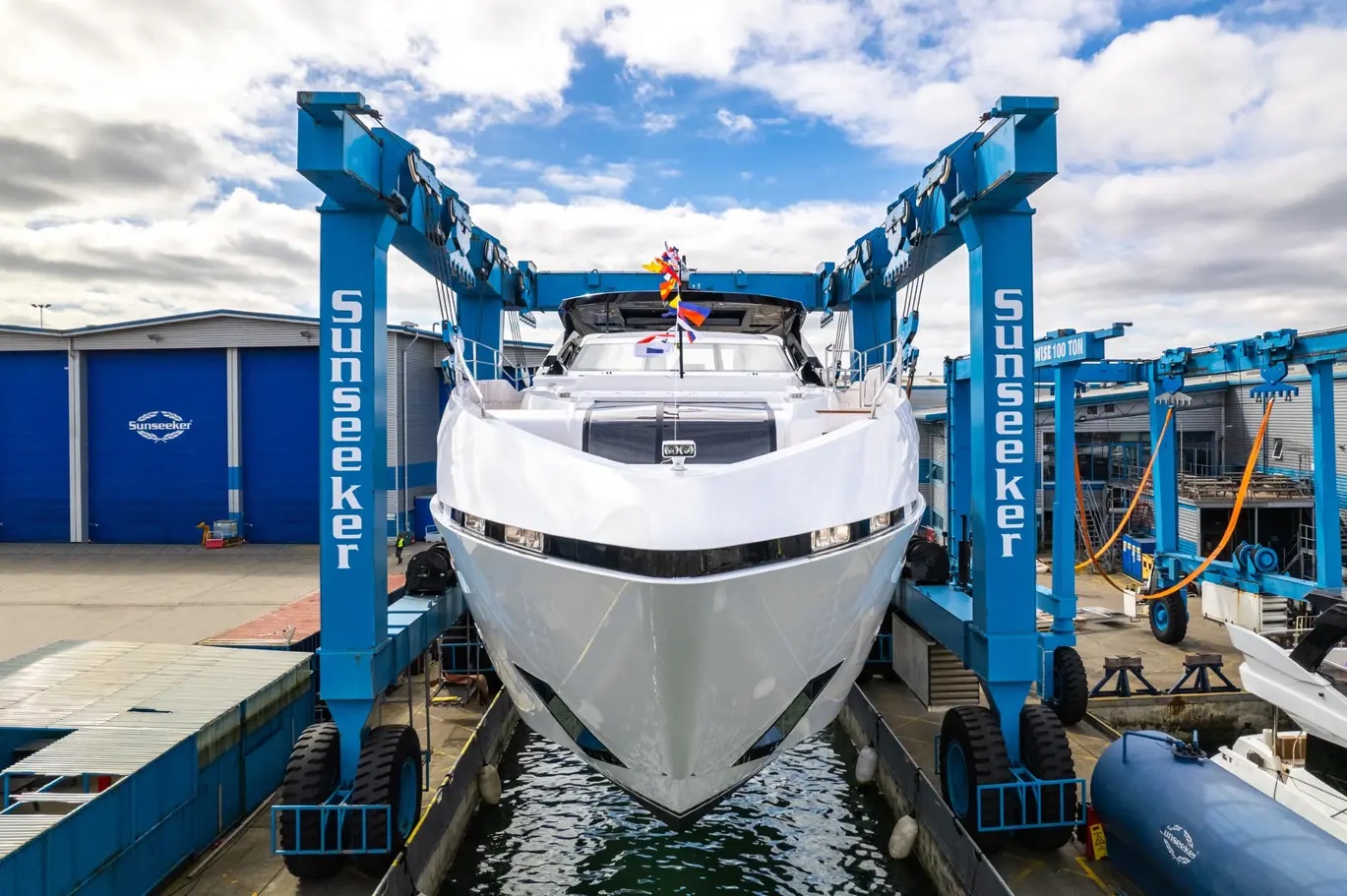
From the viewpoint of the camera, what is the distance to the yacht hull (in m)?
3.60

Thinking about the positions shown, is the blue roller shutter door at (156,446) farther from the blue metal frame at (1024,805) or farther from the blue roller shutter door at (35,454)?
the blue metal frame at (1024,805)

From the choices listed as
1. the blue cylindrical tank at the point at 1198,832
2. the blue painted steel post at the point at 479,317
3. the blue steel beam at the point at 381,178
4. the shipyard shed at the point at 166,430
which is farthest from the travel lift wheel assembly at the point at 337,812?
the shipyard shed at the point at 166,430

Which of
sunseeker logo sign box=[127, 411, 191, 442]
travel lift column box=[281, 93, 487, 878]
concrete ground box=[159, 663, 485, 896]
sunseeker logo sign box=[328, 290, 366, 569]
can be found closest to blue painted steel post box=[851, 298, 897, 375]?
travel lift column box=[281, 93, 487, 878]

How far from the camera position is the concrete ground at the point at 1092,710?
17.3ft

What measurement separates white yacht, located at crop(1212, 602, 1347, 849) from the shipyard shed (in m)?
18.4

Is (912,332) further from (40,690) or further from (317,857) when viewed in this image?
(40,690)

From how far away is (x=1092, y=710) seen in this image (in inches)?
346

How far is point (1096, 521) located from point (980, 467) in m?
17.9

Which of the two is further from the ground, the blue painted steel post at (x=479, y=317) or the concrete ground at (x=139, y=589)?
the blue painted steel post at (x=479, y=317)

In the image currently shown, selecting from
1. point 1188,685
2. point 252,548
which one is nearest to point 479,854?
point 1188,685

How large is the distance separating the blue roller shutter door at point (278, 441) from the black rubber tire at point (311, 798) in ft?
55.2

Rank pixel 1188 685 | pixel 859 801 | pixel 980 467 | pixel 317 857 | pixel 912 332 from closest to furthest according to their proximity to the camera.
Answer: pixel 317 857 < pixel 980 467 < pixel 912 332 < pixel 859 801 < pixel 1188 685

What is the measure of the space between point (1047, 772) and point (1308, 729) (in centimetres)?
164

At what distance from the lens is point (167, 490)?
2100 cm
